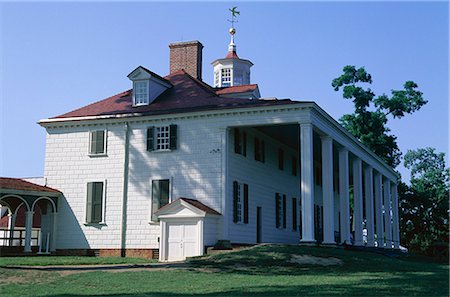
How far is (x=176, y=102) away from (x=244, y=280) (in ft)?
46.9

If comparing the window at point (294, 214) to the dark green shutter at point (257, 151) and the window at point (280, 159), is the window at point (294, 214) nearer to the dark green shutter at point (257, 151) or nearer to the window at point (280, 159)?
the window at point (280, 159)

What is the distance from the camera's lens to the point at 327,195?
26.9 meters

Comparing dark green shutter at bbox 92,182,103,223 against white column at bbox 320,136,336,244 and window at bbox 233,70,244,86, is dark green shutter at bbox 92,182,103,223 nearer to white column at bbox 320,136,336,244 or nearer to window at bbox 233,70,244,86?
white column at bbox 320,136,336,244

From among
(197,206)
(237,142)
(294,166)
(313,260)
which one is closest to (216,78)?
(294,166)

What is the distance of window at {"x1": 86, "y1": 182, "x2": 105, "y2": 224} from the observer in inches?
1104

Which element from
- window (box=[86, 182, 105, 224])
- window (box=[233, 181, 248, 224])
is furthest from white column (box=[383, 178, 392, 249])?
window (box=[86, 182, 105, 224])

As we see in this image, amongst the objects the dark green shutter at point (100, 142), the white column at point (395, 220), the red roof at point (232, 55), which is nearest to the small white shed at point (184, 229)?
the dark green shutter at point (100, 142)

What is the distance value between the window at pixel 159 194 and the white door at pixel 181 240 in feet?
6.75

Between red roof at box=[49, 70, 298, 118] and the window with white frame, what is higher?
red roof at box=[49, 70, 298, 118]

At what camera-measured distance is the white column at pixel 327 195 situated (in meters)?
26.3

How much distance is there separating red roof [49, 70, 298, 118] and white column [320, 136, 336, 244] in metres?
3.68

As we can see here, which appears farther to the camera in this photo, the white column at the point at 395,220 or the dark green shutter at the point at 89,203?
the white column at the point at 395,220

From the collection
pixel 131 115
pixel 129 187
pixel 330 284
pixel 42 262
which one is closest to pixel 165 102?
pixel 131 115

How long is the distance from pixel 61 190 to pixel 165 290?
53.9ft
